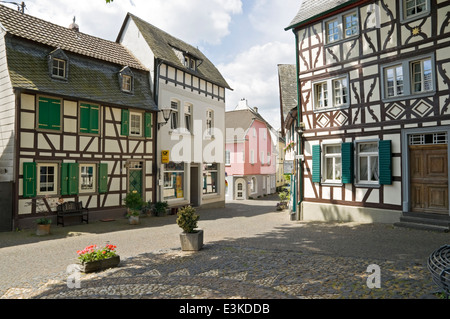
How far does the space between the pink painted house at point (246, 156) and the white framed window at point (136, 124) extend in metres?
17.3

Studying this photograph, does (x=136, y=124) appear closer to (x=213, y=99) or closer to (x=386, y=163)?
(x=213, y=99)

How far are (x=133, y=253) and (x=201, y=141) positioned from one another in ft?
40.2

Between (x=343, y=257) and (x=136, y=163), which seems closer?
(x=343, y=257)

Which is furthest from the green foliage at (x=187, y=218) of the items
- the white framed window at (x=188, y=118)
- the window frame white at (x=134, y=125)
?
the white framed window at (x=188, y=118)

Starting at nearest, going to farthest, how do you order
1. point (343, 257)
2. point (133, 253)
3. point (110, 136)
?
point (343, 257) → point (133, 253) → point (110, 136)

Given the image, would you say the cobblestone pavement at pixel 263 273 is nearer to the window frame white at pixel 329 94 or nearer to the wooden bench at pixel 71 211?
the window frame white at pixel 329 94

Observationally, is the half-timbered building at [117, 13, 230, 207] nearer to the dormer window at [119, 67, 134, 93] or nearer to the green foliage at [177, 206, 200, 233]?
the dormer window at [119, 67, 134, 93]

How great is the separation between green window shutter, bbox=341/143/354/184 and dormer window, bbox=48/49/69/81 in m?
11.7

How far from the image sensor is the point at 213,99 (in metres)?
21.2

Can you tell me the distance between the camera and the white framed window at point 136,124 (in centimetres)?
1577

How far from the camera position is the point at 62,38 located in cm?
1436

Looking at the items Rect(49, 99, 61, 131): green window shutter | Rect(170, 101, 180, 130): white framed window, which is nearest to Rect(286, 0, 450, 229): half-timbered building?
Rect(170, 101, 180, 130): white framed window

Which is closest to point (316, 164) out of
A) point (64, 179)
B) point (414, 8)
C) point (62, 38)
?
point (414, 8)
